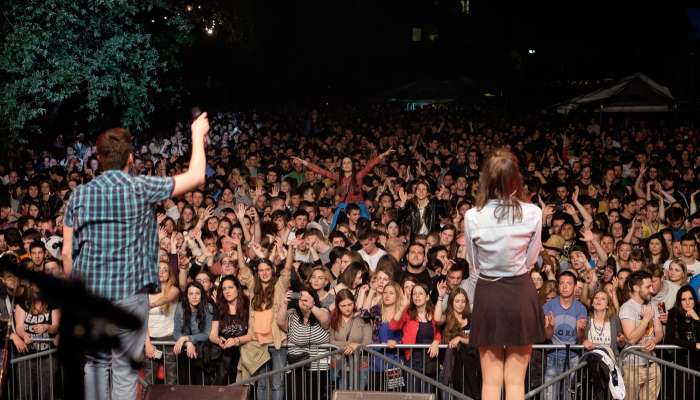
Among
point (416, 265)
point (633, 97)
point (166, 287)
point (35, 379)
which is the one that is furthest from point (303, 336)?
point (633, 97)

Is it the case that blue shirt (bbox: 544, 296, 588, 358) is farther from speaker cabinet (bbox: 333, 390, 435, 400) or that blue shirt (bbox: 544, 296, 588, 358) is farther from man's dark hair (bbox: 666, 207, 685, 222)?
man's dark hair (bbox: 666, 207, 685, 222)

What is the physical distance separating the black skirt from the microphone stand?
2.17 metres

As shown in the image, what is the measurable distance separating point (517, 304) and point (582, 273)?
440 cm

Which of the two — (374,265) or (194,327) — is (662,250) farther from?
(194,327)

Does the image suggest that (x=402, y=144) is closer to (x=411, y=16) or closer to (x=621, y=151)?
(x=621, y=151)

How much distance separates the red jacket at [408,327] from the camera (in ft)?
25.0

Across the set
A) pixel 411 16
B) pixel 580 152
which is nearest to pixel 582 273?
pixel 580 152

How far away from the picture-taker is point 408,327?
25.2 ft

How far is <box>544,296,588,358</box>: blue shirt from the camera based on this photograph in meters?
7.60

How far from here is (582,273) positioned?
28.2 feet

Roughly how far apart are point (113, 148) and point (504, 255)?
1.93 metres

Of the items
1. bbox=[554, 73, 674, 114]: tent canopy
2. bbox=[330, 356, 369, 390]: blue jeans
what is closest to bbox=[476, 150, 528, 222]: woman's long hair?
bbox=[330, 356, 369, 390]: blue jeans

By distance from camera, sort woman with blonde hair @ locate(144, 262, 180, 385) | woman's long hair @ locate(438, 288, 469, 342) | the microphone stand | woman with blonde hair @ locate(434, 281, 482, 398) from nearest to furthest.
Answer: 1. the microphone stand
2. woman with blonde hair @ locate(434, 281, 482, 398)
3. woman's long hair @ locate(438, 288, 469, 342)
4. woman with blonde hair @ locate(144, 262, 180, 385)

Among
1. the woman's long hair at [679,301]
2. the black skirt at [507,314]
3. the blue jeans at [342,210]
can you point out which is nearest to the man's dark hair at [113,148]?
the black skirt at [507,314]
